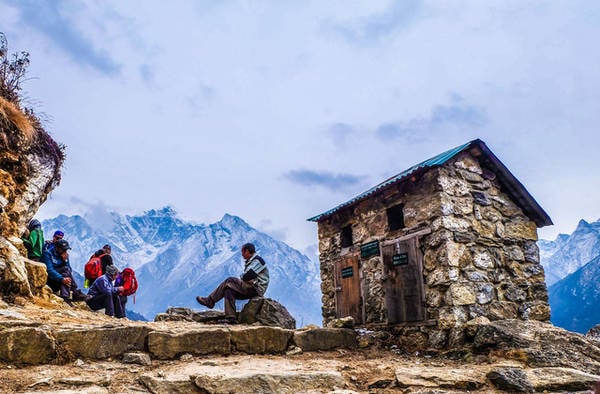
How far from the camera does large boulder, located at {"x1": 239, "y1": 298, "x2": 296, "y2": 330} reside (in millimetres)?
9133

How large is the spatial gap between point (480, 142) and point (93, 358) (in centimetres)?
928

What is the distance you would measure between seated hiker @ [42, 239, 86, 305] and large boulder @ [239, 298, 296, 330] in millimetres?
3691

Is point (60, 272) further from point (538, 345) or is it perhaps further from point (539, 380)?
point (538, 345)

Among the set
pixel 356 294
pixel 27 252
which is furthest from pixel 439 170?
pixel 27 252

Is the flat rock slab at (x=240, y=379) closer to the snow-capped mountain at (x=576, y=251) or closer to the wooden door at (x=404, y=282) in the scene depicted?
the wooden door at (x=404, y=282)

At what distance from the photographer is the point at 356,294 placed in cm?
1173

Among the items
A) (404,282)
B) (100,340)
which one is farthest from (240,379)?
(404,282)

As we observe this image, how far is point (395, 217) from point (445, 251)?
215 centimetres

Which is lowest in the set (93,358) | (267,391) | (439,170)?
(267,391)

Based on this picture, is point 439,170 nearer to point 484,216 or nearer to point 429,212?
point 429,212

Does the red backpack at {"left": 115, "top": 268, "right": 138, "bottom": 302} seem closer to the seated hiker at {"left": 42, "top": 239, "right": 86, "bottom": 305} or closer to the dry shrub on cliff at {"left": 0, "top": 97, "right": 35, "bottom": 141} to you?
the seated hiker at {"left": 42, "top": 239, "right": 86, "bottom": 305}

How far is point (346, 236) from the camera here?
1284cm

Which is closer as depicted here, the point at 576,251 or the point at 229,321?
the point at 229,321

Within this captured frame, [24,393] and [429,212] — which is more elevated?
[429,212]
